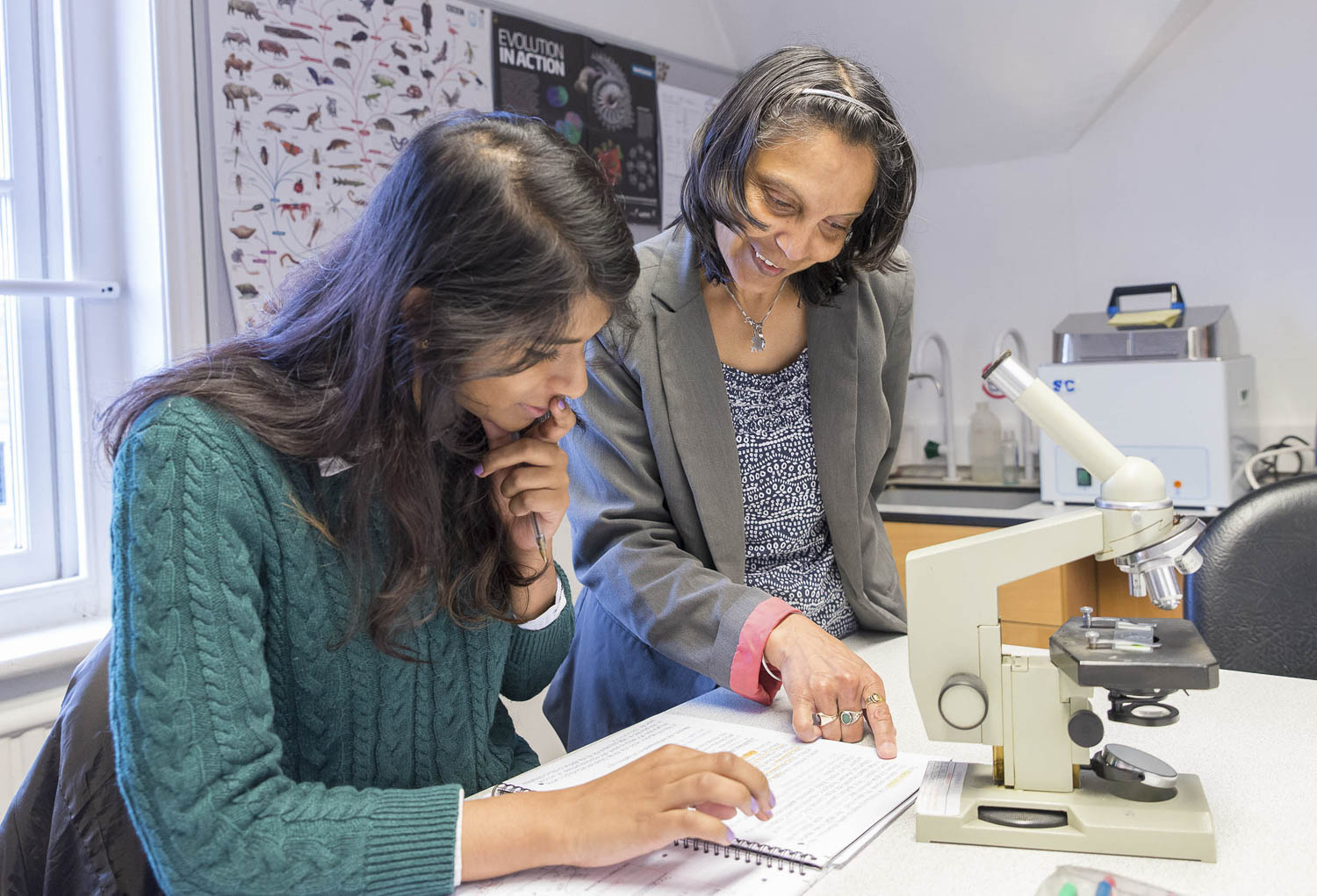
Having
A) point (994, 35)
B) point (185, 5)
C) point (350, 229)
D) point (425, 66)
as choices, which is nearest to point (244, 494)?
point (350, 229)

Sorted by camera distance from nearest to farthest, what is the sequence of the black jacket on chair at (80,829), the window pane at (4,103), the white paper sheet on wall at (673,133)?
the black jacket on chair at (80,829) → the window pane at (4,103) → the white paper sheet on wall at (673,133)

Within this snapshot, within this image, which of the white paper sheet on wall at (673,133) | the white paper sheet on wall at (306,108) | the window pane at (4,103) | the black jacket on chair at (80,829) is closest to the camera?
the black jacket on chair at (80,829)

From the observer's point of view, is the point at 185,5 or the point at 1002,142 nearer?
the point at 185,5

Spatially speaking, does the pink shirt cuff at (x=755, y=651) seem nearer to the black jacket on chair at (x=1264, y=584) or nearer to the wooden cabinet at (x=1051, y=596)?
the black jacket on chair at (x=1264, y=584)

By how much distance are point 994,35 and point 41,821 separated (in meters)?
2.68

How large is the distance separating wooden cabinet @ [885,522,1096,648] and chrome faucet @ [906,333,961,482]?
0.45 m

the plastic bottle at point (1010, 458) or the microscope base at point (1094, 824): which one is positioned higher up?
the plastic bottle at point (1010, 458)

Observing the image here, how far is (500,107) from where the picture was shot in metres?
2.43

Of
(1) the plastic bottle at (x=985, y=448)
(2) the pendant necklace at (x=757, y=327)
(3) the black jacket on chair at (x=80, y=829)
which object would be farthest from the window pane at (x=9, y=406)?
(1) the plastic bottle at (x=985, y=448)

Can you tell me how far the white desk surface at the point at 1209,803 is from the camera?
2.64ft

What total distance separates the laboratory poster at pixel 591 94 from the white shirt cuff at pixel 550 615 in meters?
1.47

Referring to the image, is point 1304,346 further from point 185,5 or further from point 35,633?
point 35,633

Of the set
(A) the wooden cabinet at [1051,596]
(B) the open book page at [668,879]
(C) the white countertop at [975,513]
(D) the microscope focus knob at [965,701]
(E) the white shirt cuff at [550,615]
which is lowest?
(A) the wooden cabinet at [1051,596]

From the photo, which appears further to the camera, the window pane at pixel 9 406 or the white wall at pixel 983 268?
the white wall at pixel 983 268
